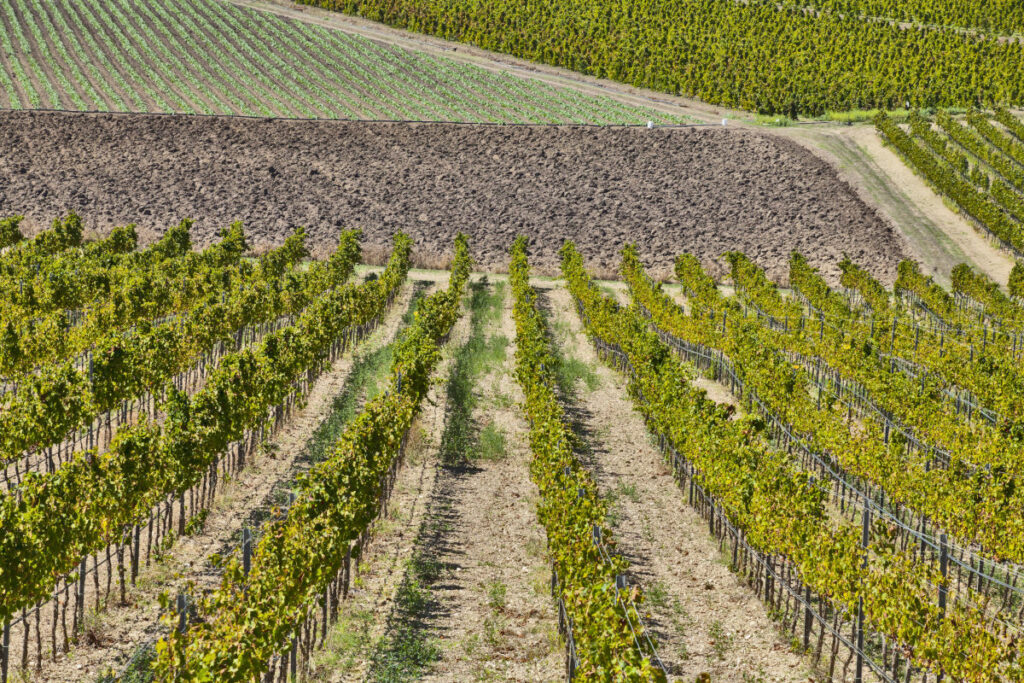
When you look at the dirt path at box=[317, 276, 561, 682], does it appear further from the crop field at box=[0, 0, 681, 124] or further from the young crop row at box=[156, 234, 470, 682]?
the crop field at box=[0, 0, 681, 124]

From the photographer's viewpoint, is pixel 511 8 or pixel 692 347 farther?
pixel 511 8

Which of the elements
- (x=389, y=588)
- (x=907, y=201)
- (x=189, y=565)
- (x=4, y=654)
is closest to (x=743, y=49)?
(x=907, y=201)

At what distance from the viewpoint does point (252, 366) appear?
2503 cm

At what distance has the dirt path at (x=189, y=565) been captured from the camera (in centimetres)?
1546

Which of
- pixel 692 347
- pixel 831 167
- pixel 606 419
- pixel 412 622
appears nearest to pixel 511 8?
pixel 831 167

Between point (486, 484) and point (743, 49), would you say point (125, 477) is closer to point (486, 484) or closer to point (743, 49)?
point (486, 484)

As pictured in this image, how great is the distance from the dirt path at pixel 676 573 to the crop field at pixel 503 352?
107 millimetres

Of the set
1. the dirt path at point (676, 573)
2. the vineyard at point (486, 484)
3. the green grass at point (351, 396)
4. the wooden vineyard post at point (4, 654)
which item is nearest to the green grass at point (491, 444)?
the vineyard at point (486, 484)

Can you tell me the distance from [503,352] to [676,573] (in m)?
18.4

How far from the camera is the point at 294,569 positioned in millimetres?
14812

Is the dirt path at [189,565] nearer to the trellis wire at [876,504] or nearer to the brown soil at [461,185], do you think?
the trellis wire at [876,504]

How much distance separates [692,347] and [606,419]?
34.6 feet

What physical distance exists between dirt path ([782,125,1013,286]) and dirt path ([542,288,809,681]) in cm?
3334

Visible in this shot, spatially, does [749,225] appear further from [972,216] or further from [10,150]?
[10,150]
